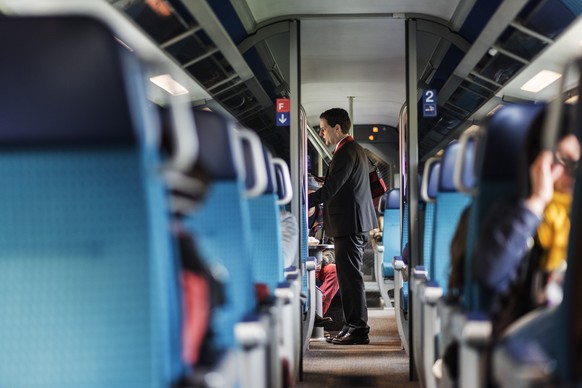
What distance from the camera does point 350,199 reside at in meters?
6.74

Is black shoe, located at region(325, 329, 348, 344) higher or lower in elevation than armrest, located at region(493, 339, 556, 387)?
lower

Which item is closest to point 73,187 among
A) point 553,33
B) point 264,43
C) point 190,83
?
point 553,33

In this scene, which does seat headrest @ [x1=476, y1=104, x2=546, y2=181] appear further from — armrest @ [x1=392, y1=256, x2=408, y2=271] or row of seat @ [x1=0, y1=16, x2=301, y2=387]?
armrest @ [x1=392, y1=256, x2=408, y2=271]

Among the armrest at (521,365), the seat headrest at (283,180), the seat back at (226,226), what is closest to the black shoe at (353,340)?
the seat headrest at (283,180)

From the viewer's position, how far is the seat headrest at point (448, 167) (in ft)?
11.9

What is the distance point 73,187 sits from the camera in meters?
1.65

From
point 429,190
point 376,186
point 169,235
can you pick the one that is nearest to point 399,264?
point 429,190

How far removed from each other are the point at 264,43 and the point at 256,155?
697 cm

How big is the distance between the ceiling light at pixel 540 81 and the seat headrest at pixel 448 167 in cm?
442

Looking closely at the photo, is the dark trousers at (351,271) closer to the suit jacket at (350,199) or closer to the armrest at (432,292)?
the suit jacket at (350,199)

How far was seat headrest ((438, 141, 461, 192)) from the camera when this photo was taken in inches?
142

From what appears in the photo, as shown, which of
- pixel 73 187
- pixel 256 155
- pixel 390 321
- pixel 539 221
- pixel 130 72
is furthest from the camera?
→ pixel 390 321

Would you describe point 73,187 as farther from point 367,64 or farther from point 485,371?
point 367,64

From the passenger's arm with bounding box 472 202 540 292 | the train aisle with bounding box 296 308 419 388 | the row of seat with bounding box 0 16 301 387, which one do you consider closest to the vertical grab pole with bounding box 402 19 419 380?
the train aisle with bounding box 296 308 419 388
